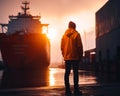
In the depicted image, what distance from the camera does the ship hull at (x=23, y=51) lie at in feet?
126

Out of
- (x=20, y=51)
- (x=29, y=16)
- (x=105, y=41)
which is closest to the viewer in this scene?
(x=20, y=51)

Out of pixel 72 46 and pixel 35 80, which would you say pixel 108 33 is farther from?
pixel 72 46

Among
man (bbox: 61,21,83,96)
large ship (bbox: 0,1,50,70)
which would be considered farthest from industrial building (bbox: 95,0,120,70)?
man (bbox: 61,21,83,96)

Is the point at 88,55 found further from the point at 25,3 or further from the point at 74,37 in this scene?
the point at 74,37

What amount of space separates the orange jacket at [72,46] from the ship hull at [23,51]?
2820cm

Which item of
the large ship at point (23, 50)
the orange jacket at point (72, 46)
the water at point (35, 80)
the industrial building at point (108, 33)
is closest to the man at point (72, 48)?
the orange jacket at point (72, 46)

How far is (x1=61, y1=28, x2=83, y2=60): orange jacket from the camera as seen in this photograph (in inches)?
395

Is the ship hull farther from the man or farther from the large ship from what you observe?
the man

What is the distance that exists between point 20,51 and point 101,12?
15874mm

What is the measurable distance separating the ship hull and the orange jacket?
2820cm

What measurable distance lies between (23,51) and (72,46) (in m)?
28.7

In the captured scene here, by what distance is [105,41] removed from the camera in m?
47.7

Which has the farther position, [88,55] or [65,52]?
[88,55]

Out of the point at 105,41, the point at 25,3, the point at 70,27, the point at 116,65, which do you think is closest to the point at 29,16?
the point at 25,3
